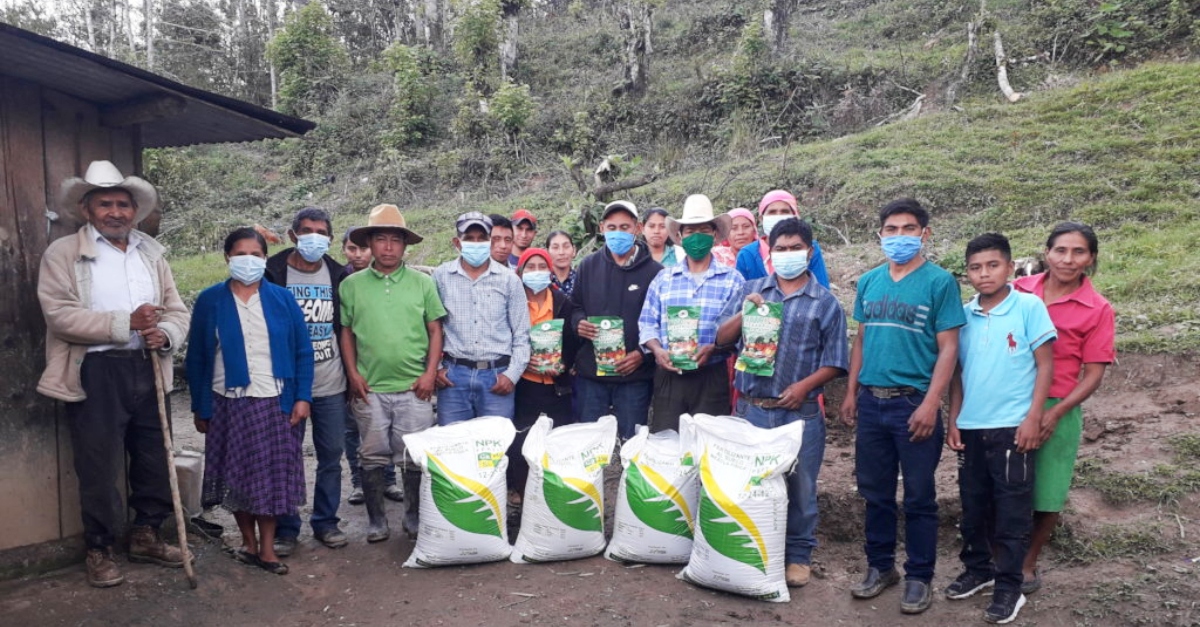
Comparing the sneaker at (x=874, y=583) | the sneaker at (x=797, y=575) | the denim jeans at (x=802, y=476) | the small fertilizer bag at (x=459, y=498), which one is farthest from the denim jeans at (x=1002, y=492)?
the small fertilizer bag at (x=459, y=498)

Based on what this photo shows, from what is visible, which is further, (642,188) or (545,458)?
(642,188)

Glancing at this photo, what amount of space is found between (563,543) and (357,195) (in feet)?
45.9

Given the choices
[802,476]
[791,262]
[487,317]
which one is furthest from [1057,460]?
[487,317]

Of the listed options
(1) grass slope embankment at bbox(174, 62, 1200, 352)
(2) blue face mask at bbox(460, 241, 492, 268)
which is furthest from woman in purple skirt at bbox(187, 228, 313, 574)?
(1) grass slope embankment at bbox(174, 62, 1200, 352)

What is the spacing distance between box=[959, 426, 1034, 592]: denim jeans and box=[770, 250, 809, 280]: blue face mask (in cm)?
102

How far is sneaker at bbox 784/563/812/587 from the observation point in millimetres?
3838

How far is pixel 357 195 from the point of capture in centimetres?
1667

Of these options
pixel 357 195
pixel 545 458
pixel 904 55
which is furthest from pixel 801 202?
pixel 357 195

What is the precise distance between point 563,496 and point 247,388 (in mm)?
1680

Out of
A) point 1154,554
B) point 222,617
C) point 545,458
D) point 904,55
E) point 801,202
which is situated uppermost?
point 904,55

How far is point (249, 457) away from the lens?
13.2 feet

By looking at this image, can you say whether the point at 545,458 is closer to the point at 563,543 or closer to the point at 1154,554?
the point at 563,543

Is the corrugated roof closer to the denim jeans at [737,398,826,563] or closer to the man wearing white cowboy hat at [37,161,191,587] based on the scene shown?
the man wearing white cowboy hat at [37,161,191,587]

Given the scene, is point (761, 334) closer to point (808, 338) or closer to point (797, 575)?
point (808, 338)
